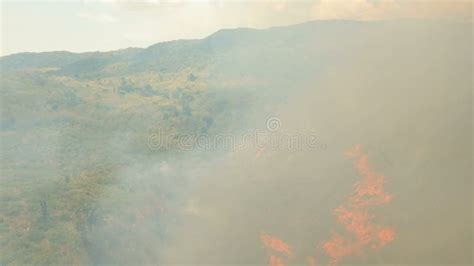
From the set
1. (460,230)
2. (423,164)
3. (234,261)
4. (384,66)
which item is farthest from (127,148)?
(384,66)

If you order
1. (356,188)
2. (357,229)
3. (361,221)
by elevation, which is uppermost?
(356,188)

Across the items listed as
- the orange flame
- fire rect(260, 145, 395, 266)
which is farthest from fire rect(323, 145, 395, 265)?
the orange flame

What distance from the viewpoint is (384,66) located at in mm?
53250

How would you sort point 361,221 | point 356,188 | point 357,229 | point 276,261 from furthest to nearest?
point 356,188 → point 361,221 → point 357,229 → point 276,261

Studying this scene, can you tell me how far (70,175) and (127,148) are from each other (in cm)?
902

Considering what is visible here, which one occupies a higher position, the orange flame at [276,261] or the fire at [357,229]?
the fire at [357,229]

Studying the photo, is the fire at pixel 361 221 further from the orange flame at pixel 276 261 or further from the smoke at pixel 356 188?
the orange flame at pixel 276 261

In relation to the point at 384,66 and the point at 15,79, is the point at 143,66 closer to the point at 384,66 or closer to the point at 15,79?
the point at 15,79

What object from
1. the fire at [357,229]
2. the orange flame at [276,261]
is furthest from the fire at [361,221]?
the orange flame at [276,261]

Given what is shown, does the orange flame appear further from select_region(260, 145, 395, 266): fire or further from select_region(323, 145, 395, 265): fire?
select_region(323, 145, 395, 265): fire

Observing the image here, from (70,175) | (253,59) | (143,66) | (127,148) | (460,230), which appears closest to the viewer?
(460,230)

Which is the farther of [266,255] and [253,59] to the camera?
[253,59]

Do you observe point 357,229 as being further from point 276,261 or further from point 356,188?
point 276,261

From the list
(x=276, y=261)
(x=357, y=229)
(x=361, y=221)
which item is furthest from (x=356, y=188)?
(x=276, y=261)
